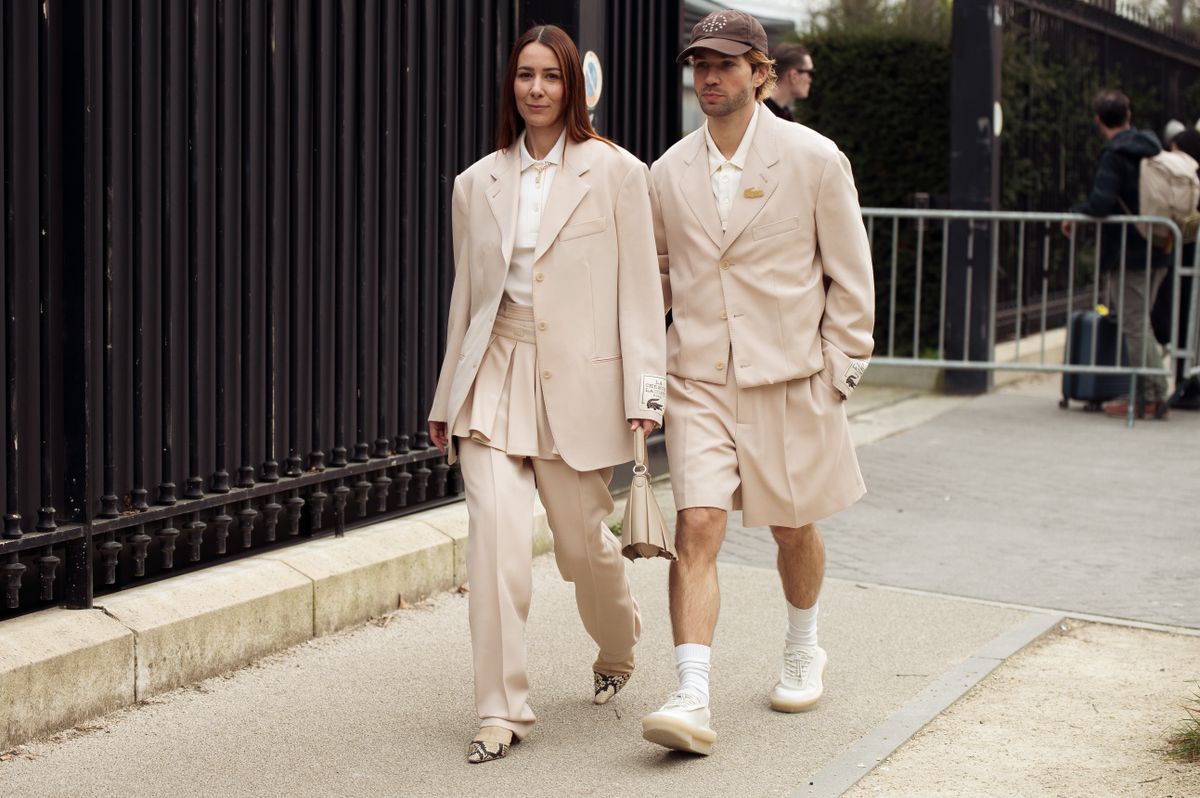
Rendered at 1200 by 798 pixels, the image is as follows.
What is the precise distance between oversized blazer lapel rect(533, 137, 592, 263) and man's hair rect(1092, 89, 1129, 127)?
6.92m

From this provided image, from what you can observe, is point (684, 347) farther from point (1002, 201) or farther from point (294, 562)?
point (1002, 201)

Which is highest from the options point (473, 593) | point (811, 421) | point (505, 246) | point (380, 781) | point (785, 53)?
point (785, 53)

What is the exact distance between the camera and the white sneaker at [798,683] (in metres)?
5.15

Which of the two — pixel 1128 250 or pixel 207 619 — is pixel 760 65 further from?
pixel 1128 250

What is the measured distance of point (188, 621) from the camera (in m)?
5.19

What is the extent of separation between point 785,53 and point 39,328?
160 inches

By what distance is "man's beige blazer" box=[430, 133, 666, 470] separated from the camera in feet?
15.5

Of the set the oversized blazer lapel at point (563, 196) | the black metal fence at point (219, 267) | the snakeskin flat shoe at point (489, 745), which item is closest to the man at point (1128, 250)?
the black metal fence at point (219, 267)

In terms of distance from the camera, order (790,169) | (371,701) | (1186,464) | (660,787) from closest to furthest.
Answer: (660,787), (790,169), (371,701), (1186,464)

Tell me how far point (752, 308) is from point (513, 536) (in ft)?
3.00

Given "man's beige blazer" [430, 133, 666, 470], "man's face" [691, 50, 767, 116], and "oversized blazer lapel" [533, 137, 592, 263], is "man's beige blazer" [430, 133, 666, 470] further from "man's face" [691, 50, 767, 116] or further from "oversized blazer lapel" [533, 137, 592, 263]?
"man's face" [691, 50, 767, 116]

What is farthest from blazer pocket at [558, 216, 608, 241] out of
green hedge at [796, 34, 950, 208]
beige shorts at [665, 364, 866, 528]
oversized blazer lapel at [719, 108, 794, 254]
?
green hedge at [796, 34, 950, 208]

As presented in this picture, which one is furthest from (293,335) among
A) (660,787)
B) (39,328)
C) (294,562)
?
(660,787)

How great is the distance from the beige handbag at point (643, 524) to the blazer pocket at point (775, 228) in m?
0.70
